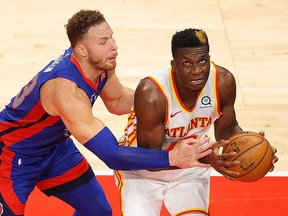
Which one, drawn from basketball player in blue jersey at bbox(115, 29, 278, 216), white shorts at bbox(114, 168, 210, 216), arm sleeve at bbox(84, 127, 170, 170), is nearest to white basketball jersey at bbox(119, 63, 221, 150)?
basketball player in blue jersey at bbox(115, 29, 278, 216)

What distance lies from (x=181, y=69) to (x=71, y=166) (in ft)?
3.23

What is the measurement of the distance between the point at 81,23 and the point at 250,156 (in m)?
1.21

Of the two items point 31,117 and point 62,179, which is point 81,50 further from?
point 62,179

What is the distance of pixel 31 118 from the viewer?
466 centimetres

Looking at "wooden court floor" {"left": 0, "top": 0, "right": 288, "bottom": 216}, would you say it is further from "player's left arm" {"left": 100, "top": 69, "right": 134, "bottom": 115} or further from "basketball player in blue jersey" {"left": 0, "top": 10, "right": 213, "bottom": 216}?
"basketball player in blue jersey" {"left": 0, "top": 10, "right": 213, "bottom": 216}

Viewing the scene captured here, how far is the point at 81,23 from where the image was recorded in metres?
4.48

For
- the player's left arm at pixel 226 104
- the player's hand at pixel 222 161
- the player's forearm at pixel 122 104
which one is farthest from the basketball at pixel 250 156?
the player's forearm at pixel 122 104

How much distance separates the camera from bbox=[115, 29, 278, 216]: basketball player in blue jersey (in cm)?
447

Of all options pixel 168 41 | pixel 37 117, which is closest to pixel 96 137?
pixel 37 117

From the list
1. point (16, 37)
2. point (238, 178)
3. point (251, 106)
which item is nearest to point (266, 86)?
point (251, 106)

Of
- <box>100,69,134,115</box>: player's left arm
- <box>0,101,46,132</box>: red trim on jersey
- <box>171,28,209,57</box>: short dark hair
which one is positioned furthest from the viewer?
<box>100,69,134,115</box>: player's left arm

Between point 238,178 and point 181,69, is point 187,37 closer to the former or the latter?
point 181,69

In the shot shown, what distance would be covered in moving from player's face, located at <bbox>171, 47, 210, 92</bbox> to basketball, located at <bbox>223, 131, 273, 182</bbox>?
0.38 meters

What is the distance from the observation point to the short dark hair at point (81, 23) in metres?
4.48
